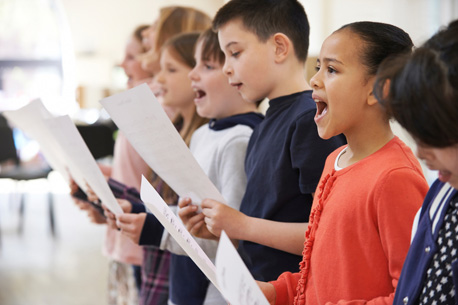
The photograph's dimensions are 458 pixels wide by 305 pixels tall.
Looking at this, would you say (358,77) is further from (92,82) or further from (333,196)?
(92,82)

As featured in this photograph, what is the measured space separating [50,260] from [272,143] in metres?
3.68

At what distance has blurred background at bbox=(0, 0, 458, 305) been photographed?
3.90 m

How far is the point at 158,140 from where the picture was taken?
1189 millimetres

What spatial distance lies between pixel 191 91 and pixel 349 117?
915 mm

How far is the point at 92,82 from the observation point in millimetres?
10789

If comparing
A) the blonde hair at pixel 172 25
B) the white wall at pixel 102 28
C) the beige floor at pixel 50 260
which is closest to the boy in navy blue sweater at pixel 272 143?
the blonde hair at pixel 172 25

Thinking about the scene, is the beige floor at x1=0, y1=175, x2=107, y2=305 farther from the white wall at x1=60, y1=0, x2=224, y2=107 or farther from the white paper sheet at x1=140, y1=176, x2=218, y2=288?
the white wall at x1=60, y1=0, x2=224, y2=107

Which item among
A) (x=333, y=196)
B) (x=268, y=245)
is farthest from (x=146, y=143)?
(x=333, y=196)

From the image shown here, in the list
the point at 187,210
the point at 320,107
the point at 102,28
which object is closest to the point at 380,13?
the point at 187,210

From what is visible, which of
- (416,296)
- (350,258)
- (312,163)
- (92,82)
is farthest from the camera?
(92,82)

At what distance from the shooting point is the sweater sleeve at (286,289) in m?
1.00

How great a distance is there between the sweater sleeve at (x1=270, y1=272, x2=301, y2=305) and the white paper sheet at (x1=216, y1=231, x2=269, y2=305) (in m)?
0.32

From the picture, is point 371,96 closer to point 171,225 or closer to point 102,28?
point 171,225

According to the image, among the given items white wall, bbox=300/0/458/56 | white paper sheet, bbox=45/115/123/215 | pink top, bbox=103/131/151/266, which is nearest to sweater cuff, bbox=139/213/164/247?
white paper sheet, bbox=45/115/123/215
